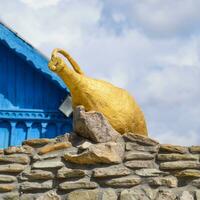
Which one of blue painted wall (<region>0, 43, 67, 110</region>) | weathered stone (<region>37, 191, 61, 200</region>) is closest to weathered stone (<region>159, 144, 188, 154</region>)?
weathered stone (<region>37, 191, 61, 200</region>)

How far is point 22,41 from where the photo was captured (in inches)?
242

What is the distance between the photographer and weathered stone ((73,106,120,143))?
4.70 metres

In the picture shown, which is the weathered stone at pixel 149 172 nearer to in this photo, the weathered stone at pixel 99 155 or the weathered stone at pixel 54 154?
the weathered stone at pixel 99 155

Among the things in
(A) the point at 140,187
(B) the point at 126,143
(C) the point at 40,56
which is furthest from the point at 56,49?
(A) the point at 140,187

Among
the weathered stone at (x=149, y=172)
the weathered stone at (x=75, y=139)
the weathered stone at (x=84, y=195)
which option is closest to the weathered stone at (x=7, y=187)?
the weathered stone at (x=84, y=195)

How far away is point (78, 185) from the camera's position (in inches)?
179

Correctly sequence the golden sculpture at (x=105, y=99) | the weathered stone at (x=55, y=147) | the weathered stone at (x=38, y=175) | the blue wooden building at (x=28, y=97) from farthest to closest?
the blue wooden building at (x=28, y=97) → the golden sculpture at (x=105, y=99) → the weathered stone at (x=55, y=147) → the weathered stone at (x=38, y=175)

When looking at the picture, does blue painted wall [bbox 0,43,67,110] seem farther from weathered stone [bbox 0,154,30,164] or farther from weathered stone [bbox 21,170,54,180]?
weathered stone [bbox 21,170,54,180]

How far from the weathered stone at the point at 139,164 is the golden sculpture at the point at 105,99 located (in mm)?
450

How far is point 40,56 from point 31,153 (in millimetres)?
1700

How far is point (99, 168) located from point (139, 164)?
1.16ft

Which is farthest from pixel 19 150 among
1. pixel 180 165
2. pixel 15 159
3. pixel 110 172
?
pixel 180 165

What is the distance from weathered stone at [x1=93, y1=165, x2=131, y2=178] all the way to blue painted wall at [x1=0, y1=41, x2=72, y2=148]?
5.45ft

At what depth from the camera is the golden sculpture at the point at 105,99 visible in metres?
4.97
